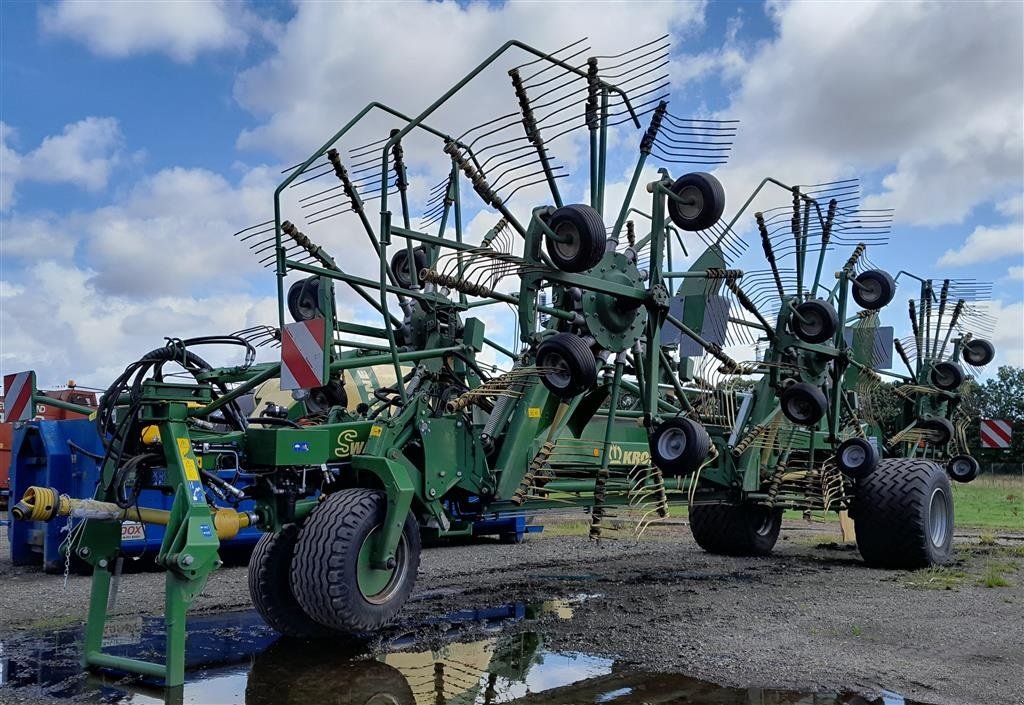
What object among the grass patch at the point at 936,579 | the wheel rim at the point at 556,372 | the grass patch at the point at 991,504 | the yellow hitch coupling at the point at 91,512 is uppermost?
the wheel rim at the point at 556,372

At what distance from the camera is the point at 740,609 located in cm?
811

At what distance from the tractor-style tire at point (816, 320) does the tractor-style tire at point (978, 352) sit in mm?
Answer: 4397

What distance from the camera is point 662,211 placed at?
8.28m

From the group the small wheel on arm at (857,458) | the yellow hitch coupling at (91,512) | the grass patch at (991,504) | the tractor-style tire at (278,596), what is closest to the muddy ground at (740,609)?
the tractor-style tire at (278,596)

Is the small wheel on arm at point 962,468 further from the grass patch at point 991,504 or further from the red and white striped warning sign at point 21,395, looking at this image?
the red and white striped warning sign at point 21,395

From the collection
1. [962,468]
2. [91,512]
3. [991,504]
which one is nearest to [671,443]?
[91,512]

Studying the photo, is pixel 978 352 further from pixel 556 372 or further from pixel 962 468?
pixel 556 372

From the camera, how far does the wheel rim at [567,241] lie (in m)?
7.14

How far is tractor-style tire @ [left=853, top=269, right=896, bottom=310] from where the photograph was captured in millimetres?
11570

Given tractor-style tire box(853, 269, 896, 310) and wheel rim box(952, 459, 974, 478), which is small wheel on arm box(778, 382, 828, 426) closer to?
tractor-style tire box(853, 269, 896, 310)

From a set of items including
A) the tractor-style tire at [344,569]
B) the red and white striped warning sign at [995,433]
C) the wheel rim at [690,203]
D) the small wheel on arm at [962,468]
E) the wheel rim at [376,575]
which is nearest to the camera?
the tractor-style tire at [344,569]

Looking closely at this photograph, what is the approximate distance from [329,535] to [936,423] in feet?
31.3

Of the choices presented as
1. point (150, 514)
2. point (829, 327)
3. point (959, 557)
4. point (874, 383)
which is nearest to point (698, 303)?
point (829, 327)

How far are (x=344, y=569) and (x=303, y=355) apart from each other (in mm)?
1367
